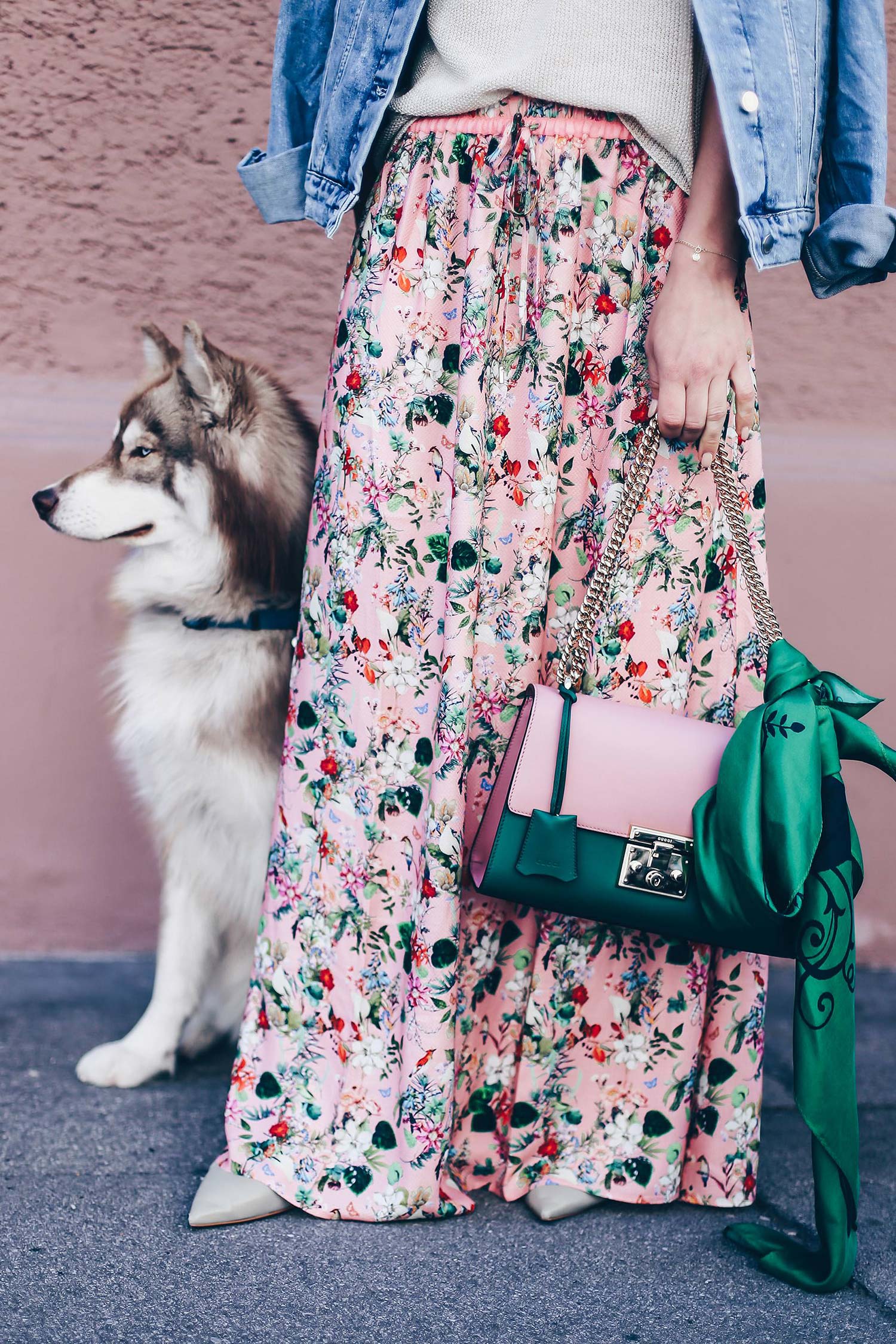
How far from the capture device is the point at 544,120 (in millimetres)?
1379

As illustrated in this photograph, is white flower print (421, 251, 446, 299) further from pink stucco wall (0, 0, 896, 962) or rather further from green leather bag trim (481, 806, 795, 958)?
pink stucco wall (0, 0, 896, 962)

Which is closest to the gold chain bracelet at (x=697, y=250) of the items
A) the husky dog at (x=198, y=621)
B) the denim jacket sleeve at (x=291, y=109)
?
the denim jacket sleeve at (x=291, y=109)

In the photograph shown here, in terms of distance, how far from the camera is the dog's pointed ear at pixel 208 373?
1.85 meters

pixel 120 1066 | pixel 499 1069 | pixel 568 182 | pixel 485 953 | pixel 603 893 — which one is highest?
pixel 568 182

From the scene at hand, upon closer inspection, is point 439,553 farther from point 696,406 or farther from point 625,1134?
point 625,1134

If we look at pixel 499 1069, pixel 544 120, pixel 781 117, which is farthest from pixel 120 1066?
pixel 781 117

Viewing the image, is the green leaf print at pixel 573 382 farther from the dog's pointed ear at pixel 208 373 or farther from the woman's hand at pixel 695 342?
the dog's pointed ear at pixel 208 373

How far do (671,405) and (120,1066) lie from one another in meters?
1.37

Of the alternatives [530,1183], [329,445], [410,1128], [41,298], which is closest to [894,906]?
→ [530,1183]

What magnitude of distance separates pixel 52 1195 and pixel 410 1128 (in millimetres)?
492

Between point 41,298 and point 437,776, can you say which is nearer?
point 437,776

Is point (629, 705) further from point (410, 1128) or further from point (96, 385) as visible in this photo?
point (96, 385)

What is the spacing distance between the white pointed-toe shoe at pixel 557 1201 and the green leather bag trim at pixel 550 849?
1.60ft

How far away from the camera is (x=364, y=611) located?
4.78 ft
